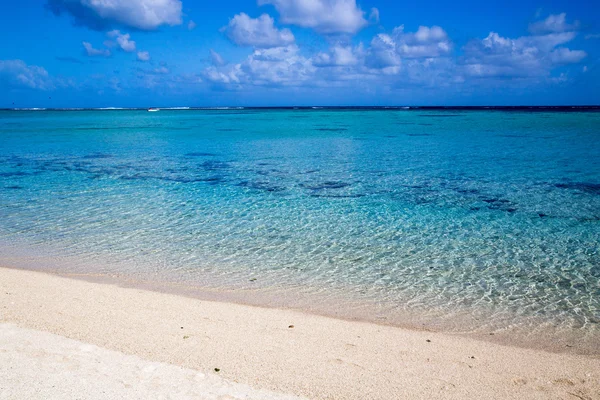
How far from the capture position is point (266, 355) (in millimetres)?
4941

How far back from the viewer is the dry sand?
429cm

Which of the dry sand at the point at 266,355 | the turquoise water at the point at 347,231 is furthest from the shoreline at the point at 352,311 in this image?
the dry sand at the point at 266,355

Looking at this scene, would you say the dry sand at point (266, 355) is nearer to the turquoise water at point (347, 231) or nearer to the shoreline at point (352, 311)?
the shoreline at point (352, 311)

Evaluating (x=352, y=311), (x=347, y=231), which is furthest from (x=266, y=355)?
(x=347, y=231)

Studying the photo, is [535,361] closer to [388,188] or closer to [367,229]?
[367,229]

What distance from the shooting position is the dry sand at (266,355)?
4.29 meters

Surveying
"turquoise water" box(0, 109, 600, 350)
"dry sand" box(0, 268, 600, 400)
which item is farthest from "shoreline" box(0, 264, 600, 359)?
"dry sand" box(0, 268, 600, 400)

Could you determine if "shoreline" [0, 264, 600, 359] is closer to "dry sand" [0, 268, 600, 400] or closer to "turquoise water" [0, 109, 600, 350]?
"turquoise water" [0, 109, 600, 350]

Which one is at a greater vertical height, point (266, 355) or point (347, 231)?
point (266, 355)

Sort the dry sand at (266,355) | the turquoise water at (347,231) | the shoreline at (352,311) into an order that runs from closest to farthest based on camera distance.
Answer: the dry sand at (266,355), the shoreline at (352,311), the turquoise water at (347,231)

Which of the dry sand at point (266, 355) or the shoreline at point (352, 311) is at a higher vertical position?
the dry sand at point (266, 355)

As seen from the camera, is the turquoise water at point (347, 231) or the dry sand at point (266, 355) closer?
the dry sand at point (266, 355)

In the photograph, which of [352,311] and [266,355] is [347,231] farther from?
[266,355]

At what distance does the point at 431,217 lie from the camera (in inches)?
468
